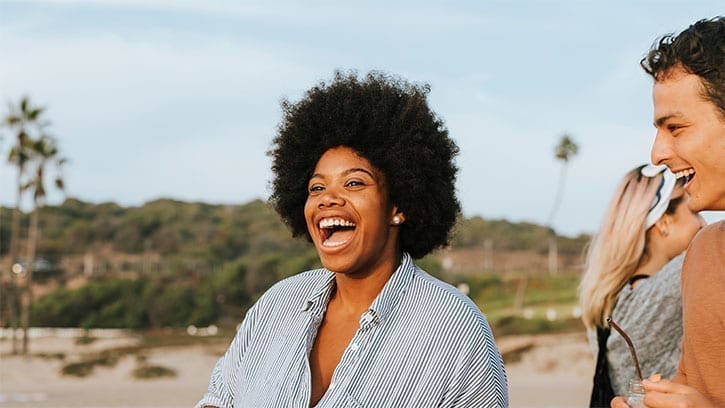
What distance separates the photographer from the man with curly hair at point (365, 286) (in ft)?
12.1

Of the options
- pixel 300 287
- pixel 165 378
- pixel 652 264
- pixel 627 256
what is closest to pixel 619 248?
pixel 627 256

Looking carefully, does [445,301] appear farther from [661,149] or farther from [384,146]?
[661,149]

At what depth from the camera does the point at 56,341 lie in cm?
4231

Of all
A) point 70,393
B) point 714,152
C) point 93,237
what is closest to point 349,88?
point 714,152

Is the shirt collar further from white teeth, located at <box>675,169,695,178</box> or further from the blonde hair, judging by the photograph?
white teeth, located at <box>675,169,695,178</box>

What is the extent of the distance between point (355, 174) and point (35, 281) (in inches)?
2038

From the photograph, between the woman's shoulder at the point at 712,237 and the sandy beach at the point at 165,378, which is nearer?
the woman's shoulder at the point at 712,237

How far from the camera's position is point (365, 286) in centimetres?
400

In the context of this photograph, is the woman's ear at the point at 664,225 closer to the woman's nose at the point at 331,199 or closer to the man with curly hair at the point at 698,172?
the woman's nose at the point at 331,199

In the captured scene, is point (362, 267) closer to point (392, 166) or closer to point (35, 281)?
point (392, 166)

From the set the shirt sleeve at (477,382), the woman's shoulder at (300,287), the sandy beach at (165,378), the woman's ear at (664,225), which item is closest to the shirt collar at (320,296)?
the woman's shoulder at (300,287)

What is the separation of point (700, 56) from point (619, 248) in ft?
6.71

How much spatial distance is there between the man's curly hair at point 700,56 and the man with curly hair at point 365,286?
1186 mm

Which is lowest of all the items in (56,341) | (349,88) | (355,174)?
(56,341)
